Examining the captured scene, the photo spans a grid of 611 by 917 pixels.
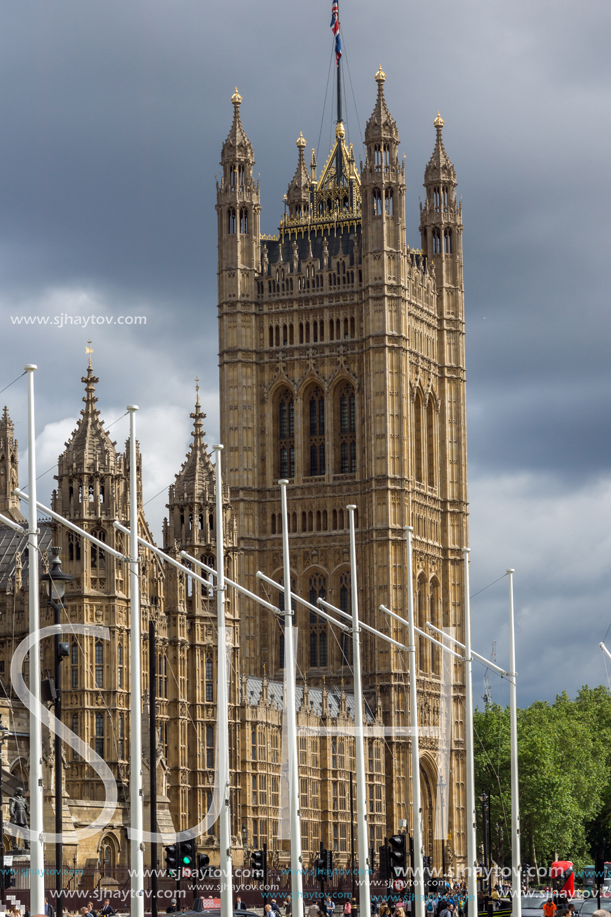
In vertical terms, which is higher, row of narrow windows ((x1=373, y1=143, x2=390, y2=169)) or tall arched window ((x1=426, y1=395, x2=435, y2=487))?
row of narrow windows ((x1=373, y1=143, x2=390, y2=169))

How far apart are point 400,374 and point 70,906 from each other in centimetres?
7566

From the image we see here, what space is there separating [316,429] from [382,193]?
16.9 metres

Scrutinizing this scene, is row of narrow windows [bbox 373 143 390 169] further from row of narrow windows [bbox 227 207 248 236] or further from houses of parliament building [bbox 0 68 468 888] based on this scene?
row of narrow windows [bbox 227 207 248 236]

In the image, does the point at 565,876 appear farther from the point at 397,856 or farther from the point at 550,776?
the point at 550,776

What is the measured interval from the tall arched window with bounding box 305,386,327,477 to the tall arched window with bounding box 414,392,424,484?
22.0 ft

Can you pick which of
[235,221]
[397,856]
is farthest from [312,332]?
[397,856]

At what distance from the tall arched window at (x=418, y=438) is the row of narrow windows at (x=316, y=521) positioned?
22.2ft

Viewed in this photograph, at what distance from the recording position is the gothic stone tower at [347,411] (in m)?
132

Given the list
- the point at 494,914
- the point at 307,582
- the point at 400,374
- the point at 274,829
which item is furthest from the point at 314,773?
the point at 494,914

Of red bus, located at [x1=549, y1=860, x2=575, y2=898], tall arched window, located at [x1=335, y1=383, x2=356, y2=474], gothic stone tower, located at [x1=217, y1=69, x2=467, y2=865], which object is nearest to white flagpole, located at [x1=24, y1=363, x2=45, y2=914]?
red bus, located at [x1=549, y1=860, x2=575, y2=898]

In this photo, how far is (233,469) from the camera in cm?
13550

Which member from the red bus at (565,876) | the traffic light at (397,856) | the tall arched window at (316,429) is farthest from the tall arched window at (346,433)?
the traffic light at (397,856)

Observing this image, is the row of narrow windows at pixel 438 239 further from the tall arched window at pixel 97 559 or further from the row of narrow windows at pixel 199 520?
the tall arched window at pixel 97 559

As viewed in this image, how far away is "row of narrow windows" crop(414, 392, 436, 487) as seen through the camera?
454 ft
